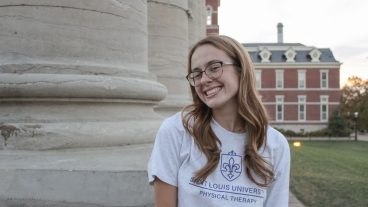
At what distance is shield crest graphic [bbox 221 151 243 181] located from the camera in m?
1.99

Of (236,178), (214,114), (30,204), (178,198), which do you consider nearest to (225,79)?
(214,114)

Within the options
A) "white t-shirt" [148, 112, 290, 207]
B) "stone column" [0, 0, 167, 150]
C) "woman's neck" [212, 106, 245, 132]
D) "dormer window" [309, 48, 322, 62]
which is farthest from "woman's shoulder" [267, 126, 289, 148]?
"dormer window" [309, 48, 322, 62]

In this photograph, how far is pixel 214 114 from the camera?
2.16m

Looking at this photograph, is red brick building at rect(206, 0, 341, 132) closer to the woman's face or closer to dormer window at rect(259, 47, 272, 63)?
dormer window at rect(259, 47, 272, 63)

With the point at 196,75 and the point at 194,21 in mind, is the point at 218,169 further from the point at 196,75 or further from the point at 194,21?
the point at 194,21

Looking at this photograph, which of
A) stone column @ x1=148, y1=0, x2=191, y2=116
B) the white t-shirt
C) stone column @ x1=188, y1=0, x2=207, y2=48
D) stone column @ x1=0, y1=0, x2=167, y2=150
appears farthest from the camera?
stone column @ x1=188, y1=0, x2=207, y2=48

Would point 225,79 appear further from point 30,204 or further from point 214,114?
point 30,204

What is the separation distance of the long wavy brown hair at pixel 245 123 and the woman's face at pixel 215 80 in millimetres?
24

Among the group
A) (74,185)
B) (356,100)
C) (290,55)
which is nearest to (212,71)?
(74,185)

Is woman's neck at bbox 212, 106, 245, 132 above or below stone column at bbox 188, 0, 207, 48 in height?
below

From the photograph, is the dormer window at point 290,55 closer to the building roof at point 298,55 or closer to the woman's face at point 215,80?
the building roof at point 298,55

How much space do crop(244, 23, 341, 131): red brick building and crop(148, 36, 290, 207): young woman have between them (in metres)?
59.4

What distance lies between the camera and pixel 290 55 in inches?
2452

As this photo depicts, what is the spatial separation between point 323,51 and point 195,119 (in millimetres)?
63528
